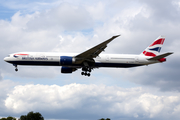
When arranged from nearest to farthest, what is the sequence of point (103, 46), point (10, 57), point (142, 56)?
point (103, 46), point (10, 57), point (142, 56)

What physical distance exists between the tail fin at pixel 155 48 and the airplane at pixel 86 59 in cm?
74

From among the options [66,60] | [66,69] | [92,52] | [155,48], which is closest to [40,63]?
[66,60]

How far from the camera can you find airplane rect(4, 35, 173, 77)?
45250mm

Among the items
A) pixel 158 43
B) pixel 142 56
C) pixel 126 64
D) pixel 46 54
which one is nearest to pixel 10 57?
pixel 46 54

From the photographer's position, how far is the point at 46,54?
46.0m

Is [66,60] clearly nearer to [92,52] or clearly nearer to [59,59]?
[59,59]

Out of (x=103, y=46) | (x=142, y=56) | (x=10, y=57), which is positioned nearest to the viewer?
(x=103, y=46)

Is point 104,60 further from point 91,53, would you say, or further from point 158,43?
point 158,43

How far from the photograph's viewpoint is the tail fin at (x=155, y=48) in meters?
50.9

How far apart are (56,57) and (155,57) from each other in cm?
1770

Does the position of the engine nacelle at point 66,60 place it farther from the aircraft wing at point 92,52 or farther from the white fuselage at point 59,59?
the aircraft wing at point 92,52

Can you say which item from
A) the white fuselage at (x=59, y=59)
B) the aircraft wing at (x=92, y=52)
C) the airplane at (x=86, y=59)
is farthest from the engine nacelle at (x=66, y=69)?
the aircraft wing at (x=92, y=52)

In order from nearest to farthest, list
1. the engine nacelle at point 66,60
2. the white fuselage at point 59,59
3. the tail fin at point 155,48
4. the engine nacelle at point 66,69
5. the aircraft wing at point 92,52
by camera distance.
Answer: the aircraft wing at point 92,52 → the engine nacelle at point 66,60 → the white fuselage at point 59,59 → the engine nacelle at point 66,69 → the tail fin at point 155,48

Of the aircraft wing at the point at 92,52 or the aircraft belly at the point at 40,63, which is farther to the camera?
the aircraft belly at the point at 40,63
